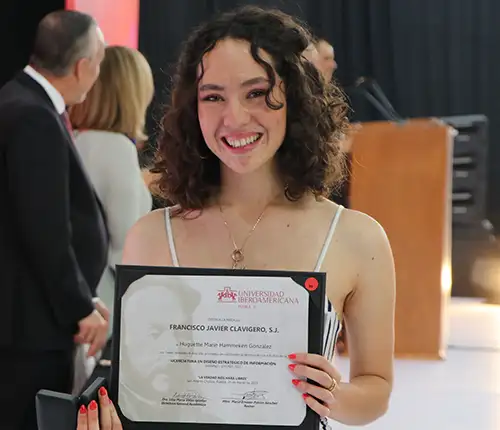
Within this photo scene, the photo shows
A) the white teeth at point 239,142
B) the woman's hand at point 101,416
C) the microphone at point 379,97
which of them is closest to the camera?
the woman's hand at point 101,416

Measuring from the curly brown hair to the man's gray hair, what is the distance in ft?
2.52

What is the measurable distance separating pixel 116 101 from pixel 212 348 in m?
1.37

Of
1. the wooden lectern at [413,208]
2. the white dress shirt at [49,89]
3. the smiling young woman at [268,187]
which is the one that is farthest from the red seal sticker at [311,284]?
the wooden lectern at [413,208]

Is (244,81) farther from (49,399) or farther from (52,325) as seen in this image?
(52,325)

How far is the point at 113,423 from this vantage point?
40.6 inches

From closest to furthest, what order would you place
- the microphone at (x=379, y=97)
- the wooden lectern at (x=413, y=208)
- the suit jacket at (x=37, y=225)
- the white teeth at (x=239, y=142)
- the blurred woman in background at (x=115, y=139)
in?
1. the white teeth at (x=239, y=142)
2. the suit jacket at (x=37, y=225)
3. the blurred woman in background at (x=115, y=139)
4. the wooden lectern at (x=413, y=208)
5. the microphone at (x=379, y=97)

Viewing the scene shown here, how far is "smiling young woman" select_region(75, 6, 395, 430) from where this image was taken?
119cm

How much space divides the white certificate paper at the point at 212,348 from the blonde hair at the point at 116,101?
1.27 metres

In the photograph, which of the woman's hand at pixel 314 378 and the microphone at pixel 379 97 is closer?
the woman's hand at pixel 314 378

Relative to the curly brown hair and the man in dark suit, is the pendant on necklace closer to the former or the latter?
the curly brown hair

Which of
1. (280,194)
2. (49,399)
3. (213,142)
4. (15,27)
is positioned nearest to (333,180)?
(280,194)

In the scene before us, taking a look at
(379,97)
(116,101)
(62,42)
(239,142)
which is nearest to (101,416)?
(239,142)

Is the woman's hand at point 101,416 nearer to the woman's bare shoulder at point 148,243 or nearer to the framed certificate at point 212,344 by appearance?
the framed certificate at point 212,344

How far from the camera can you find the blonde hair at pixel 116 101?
2.24 metres
